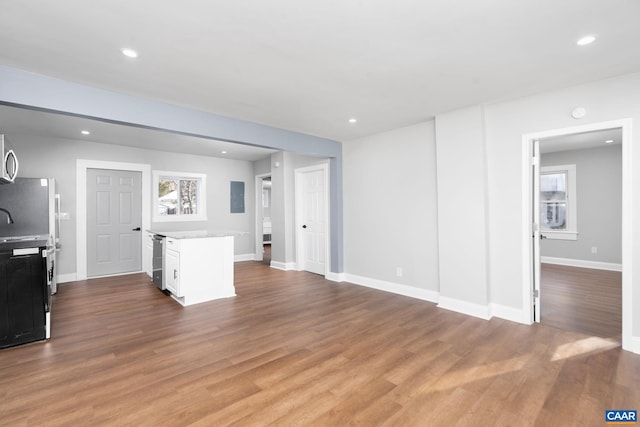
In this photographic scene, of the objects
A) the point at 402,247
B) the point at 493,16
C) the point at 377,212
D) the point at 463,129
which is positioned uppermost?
the point at 493,16

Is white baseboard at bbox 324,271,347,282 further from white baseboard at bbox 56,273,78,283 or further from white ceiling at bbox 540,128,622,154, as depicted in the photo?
white baseboard at bbox 56,273,78,283

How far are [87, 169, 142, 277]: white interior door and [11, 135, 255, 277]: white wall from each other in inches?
9.9

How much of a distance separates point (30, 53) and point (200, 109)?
58.4 inches

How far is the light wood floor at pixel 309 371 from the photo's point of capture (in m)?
1.88

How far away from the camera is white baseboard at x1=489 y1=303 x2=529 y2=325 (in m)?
3.37

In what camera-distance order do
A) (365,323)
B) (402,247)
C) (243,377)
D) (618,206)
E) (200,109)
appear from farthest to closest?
(618,206)
(402,247)
(200,109)
(365,323)
(243,377)

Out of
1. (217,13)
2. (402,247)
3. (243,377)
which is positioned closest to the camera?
(217,13)

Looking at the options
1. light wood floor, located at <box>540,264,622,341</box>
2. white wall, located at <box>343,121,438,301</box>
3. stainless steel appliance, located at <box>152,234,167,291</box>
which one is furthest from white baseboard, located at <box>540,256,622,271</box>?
stainless steel appliance, located at <box>152,234,167,291</box>

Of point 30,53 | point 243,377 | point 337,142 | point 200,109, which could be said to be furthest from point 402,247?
point 30,53

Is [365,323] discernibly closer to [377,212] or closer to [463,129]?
[377,212]

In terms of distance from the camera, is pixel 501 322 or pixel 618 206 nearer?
pixel 501 322

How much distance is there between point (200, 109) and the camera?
357 centimetres

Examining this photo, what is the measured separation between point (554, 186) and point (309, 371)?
6.99 meters

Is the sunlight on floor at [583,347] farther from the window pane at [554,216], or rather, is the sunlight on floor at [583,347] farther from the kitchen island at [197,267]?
the window pane at [554,216]
